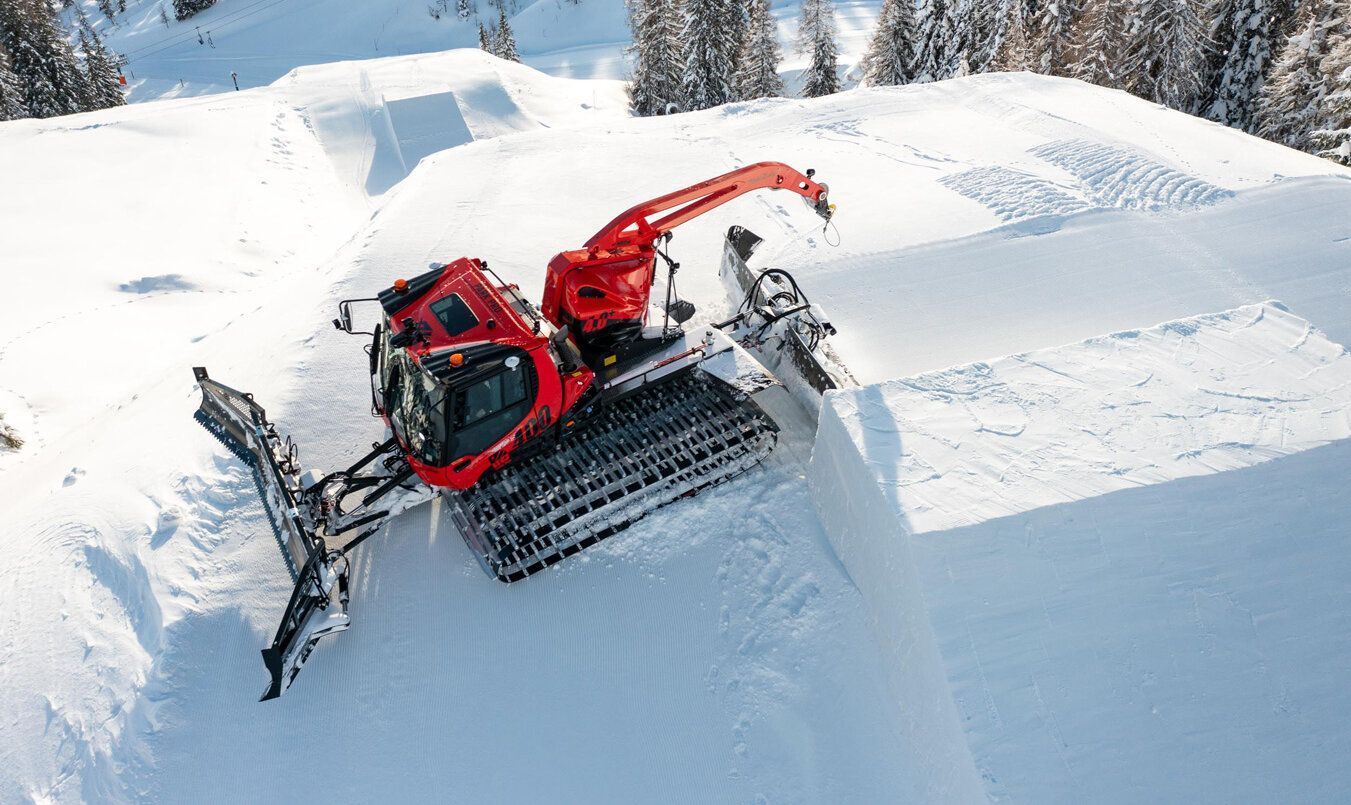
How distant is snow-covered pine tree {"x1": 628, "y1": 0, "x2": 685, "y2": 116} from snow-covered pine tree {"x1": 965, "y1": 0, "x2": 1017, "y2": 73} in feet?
36.3

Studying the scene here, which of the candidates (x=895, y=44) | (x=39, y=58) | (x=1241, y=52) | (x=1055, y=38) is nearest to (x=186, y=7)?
(x=39, y=58)

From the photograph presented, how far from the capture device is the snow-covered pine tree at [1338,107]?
52.6 feet

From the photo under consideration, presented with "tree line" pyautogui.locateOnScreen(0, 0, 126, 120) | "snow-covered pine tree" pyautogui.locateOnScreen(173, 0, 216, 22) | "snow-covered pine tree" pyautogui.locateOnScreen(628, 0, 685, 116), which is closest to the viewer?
"tree line" pyautogui.locateOnScreen(0, 0, 126, 120)

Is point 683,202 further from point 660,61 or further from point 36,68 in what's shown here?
point 36,68

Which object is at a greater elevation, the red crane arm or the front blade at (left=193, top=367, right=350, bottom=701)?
the red crane arm

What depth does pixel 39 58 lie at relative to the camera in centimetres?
3069

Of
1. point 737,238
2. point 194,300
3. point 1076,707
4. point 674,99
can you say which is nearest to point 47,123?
point 194,300

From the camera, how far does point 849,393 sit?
6168 mm

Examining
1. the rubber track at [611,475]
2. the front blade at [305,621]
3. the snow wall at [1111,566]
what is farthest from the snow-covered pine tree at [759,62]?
the front blade at [305,621]

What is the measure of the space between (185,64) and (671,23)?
44.8m

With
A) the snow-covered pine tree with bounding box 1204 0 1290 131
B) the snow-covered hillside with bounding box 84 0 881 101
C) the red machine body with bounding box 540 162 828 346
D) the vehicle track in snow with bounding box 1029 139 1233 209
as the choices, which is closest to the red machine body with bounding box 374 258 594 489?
the red machine body with bounding box 540 162 828 346

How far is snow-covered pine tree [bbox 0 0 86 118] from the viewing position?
2994 cm

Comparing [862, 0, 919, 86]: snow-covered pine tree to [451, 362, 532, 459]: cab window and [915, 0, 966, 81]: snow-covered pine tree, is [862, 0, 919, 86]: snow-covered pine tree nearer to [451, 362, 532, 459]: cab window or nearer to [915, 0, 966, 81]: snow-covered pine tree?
[915, 0, 966, 81]: snow-covered pine tree

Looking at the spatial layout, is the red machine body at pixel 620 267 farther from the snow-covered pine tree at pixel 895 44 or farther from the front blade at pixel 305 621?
the snow-covered pine tree at pixel 895 44
